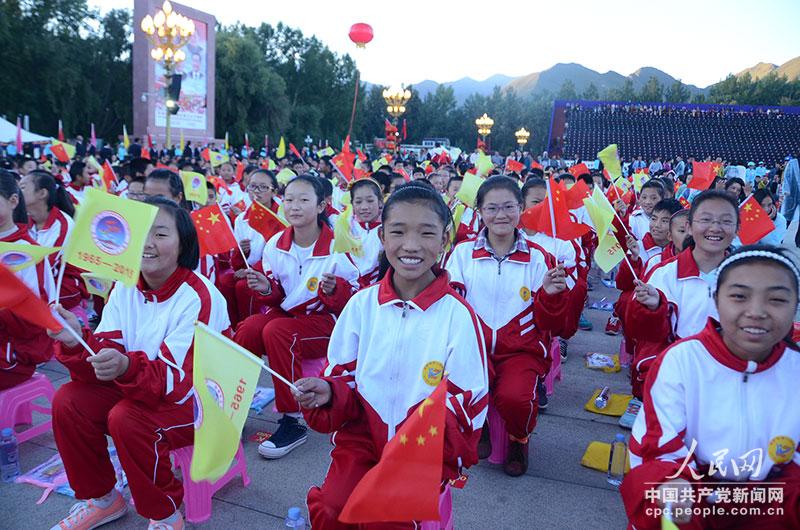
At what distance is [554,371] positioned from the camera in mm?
4387

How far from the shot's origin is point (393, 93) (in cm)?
2589

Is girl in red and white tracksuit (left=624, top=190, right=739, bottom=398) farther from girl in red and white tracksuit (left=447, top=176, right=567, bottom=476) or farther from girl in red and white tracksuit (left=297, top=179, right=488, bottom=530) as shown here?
girl in red and white tracksuit (left=297, top=179, right=488, bottom=530)

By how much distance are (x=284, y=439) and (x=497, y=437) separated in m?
1.19

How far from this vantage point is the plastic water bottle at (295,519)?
2.58 meters

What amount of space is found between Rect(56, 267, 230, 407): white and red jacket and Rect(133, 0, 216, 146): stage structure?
2321cm

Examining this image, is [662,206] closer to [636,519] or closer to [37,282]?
[636,519]

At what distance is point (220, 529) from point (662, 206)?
3.85m

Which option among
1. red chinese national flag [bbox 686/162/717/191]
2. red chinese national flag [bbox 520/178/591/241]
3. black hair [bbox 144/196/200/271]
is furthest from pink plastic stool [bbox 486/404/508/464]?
red chinese national flag [bbox 686/162/717/191]

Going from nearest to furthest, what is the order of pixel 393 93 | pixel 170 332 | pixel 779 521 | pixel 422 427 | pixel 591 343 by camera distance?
pixel 422 427 < pixel 779 521 < pixel 170 332 < pixel 591 343 < pixel 393 93

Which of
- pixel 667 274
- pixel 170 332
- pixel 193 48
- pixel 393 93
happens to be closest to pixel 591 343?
pixel 667 274

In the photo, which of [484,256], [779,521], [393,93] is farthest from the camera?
[393,93]

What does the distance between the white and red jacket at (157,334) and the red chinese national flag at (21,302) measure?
1.05ft

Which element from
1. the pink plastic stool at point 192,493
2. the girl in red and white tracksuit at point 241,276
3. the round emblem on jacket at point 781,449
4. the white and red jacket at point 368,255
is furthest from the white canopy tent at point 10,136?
the round emblem on jacket at point 781,449

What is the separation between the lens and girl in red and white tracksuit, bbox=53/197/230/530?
2.35 meters
